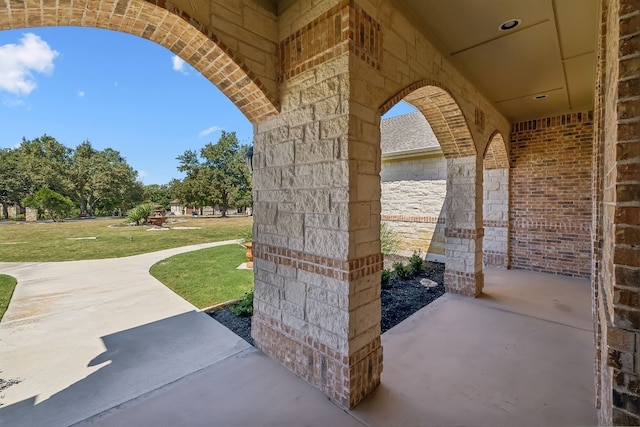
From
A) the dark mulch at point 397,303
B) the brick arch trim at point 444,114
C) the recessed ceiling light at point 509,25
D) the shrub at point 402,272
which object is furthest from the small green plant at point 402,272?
the recessed ceiling light at point 509,25

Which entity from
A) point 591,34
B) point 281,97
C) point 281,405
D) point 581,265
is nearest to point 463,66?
point 591,34

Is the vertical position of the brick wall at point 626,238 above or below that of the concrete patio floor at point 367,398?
above

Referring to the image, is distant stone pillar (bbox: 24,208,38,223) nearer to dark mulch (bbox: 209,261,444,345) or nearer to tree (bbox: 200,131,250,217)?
tree (bbox: 200,131,250,217)

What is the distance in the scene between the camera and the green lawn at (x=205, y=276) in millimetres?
4995

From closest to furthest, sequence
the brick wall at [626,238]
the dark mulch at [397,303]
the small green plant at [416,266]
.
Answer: the brick wall at [626,238] → the dark mulch at [397,303] → the small green plant at [416,266]

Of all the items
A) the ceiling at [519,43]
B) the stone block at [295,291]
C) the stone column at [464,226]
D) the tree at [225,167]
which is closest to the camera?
the stone block at [295,291]

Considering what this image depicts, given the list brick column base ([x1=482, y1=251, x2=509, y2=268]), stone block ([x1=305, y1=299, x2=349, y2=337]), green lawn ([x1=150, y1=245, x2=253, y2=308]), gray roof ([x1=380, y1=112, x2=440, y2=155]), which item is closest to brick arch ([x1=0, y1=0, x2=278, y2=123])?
stone block ([x1=305, y1=299, x2=349, y2=337])

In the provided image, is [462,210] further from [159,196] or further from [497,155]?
[159,196]

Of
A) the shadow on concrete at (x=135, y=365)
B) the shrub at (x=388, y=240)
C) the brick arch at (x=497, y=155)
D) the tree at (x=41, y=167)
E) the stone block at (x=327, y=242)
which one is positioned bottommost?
the shadow on concrete at (x=135, y=365)

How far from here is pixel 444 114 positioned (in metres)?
4.19

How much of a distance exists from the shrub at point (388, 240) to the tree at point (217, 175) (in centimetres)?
2438

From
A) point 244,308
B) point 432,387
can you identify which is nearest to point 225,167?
point 244,308

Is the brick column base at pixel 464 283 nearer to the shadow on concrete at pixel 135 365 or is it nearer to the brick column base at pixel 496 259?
the brick column base at pixel 496 259

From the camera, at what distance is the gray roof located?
7.85 metres
